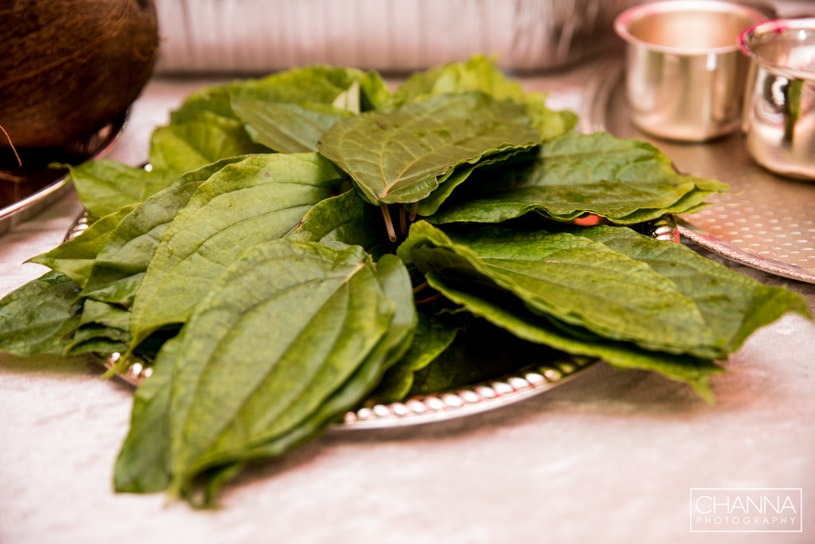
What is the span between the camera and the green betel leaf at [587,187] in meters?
0.43

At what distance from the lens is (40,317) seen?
0.40 m

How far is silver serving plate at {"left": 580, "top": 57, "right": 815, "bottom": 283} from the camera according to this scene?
469mm

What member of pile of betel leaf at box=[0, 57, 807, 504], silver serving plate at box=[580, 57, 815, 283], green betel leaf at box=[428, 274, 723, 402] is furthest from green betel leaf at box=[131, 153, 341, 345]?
silver serving plate at box=[580, 57, 815, 283]

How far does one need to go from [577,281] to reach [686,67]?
0.28 meters

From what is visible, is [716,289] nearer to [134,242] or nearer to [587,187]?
[587,187]

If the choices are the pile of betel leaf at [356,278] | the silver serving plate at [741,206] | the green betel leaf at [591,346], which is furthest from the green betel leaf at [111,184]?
the silver serving plate at [741,206]

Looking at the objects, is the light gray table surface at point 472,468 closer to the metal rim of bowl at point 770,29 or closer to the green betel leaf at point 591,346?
the green betel leaf at point 591,346

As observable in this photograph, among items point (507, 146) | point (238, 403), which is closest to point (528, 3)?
point (507, 146)

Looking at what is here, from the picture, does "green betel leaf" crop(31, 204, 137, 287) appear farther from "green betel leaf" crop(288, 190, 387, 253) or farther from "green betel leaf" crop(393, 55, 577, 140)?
"green betel leaf" crop(393, 55, 577, 140)

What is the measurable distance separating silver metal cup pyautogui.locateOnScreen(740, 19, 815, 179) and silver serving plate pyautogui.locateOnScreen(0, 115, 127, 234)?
1.56 ft

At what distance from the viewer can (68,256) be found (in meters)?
0.42

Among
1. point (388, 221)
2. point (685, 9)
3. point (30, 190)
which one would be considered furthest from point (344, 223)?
point (685, 9)

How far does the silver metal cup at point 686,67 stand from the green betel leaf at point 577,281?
0.79 feet

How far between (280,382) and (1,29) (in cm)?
30
